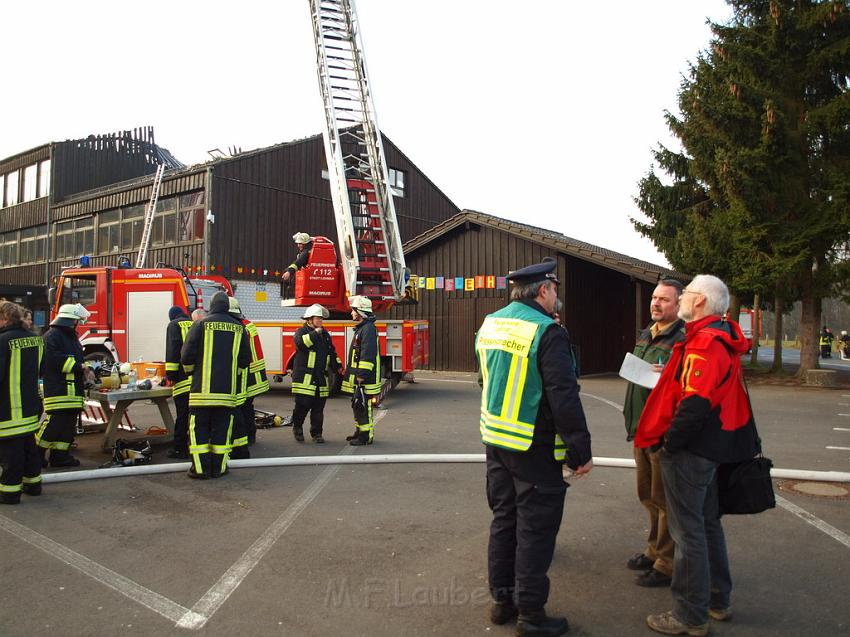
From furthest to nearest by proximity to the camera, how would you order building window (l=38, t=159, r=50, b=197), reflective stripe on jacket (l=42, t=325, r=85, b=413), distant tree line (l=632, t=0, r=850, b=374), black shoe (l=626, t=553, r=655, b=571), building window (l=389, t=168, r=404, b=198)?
1. building window (l=38, t=159, r=50, b=197)
2. building window (l=389, t=168, r=404, b=198)
3. distant tree line (l=632, t=0, r=850, b=374)
4. reflective stripe on jacket (l=42, t=325, r=85, b=413)
5. black shoe (l=626, t=553, r=655, b=571)

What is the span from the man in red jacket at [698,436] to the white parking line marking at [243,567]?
7.61ft

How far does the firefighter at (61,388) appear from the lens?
6.78 meters

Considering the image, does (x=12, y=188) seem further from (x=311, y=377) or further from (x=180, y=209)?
(x=311, y=377)

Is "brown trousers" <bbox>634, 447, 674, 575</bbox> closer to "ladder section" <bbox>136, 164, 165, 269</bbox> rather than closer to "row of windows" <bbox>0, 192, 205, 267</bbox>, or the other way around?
"row of windows" <bbox>0, 192, 205, 267</bbox>

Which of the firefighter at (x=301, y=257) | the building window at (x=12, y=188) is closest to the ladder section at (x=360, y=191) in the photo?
the firefighter at (x=301, y=257)

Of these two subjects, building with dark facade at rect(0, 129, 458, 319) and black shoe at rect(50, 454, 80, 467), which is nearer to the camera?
black shoe at rect(50, 454, 80, 467)

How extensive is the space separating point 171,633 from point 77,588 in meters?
0.91

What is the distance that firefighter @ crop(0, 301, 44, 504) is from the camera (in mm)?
5434

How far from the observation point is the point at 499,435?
3328 mm

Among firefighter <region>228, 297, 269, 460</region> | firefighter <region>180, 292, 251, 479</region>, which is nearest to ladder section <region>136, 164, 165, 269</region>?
firefighter <region>228, 297, 269, 460</region>

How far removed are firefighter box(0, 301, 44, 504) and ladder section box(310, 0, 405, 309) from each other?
7840 mm

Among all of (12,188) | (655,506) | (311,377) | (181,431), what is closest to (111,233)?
(12,188)

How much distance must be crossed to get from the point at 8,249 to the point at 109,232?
995 cm

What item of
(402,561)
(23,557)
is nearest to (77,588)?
(23,557)
